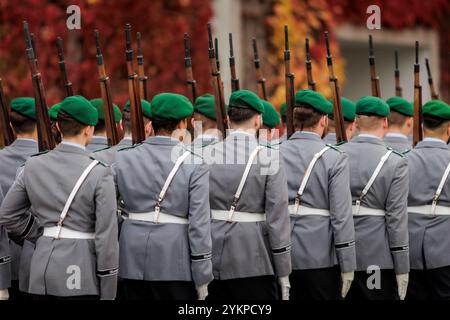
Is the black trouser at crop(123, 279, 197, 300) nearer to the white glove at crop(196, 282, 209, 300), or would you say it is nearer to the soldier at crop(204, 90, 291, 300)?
the white glove at crop(196, 282, 209, 300)

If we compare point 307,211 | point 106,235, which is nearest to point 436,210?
point 307,211

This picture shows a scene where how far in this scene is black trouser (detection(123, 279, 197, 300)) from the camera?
575 centimetres

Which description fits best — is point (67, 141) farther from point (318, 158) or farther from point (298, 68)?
point (298, 68)

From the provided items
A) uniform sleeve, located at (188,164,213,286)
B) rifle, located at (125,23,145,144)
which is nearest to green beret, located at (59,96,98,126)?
uniform sleeve, located at (188,164,213,286)

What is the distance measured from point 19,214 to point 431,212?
111 inches

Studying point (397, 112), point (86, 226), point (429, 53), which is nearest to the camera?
point (86, 226)

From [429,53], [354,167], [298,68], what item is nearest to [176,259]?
[354,167]

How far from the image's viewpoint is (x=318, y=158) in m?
6.33

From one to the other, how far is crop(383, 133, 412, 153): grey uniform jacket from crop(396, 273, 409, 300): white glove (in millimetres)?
1177

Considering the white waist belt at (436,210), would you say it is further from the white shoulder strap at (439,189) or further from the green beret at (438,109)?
the green beret at (438,109)

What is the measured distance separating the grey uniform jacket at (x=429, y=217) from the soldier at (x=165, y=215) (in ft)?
6.06

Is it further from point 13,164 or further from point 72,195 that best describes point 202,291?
point 13,164

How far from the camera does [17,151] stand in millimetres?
6523

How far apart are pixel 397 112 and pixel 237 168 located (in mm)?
2097
